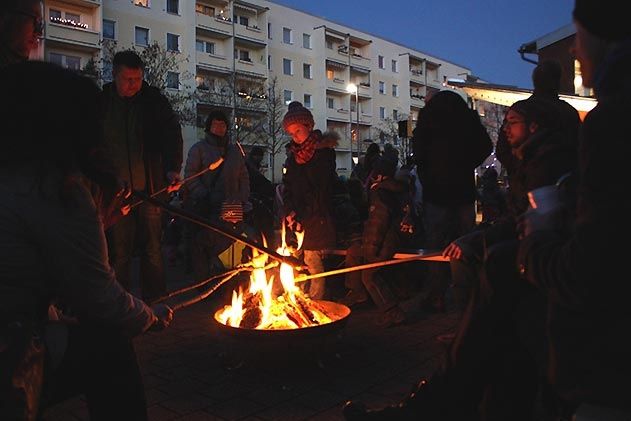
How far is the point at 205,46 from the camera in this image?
48188 millimetres

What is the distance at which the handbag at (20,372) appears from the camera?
180 centimetres

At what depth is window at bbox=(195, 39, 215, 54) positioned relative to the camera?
156ft

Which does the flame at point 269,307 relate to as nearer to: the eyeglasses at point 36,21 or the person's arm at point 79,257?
the person's arm at point 79,257

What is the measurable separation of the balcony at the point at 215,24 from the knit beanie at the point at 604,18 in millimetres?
48366

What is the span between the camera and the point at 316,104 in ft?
190

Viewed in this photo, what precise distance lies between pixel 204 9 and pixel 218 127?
153ft

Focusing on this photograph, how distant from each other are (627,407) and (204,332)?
4276 millimetres

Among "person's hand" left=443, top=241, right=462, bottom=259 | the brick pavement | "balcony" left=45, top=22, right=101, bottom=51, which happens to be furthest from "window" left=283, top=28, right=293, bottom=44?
"person's hand" left=443, top=241, right=462, bottom=259

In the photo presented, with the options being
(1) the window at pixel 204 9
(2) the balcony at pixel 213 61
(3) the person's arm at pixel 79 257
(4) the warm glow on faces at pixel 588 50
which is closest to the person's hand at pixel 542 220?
(4) the warm glow on faces at pixel 588 50

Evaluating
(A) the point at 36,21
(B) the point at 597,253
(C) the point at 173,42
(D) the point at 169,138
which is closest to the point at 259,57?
(C) the point at 173,42

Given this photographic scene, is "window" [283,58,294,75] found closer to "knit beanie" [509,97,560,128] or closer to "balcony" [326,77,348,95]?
"balcony" [326,77,348,95]

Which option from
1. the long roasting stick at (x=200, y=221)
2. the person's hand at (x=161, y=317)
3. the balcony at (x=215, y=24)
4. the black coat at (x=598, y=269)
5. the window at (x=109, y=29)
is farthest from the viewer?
the balcony at (x=215, y=24)

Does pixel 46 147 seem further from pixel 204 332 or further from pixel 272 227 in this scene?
pixel 272 227

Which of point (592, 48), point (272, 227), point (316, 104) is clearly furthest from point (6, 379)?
point (316, 104)
